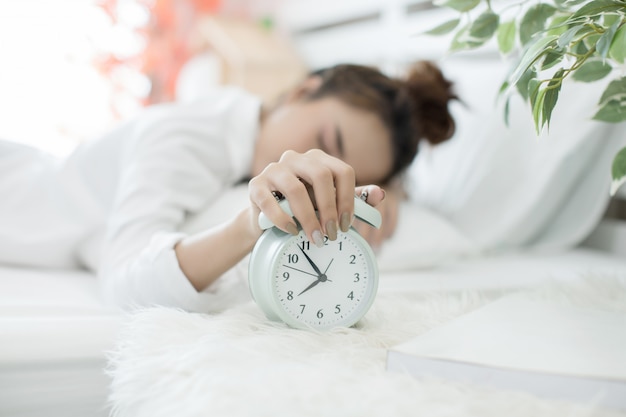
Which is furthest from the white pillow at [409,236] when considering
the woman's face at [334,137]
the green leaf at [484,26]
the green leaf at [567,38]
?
the green leaf at [567,38]

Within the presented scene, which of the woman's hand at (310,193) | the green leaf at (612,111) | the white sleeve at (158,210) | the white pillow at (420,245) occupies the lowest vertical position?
the white pillow at (420,245)

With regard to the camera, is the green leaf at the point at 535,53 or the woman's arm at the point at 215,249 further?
the woman's arm at the point at 215,249

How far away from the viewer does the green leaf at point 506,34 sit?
0.75 m

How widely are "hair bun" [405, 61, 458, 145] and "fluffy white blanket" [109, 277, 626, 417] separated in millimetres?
704

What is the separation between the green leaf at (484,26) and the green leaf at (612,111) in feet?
0.51

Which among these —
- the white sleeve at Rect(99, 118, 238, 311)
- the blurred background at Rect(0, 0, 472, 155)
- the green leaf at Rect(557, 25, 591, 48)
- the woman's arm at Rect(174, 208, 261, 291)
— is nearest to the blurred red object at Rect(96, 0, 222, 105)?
the blurred background at Rect(0, 0, 472, 155)

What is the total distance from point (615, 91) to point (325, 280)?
1.25 feet

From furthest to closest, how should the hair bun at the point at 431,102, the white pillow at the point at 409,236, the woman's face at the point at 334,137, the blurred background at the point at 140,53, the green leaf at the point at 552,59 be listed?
1. the blurred background at the point at 140,53
2. the hair bun at the point at 431,102
3. the woman's face at the point at 334,137
4. the white pillow at the point at 409,236
5. the green leaf at the point at 552,59

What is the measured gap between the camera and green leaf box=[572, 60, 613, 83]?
0.67 metres

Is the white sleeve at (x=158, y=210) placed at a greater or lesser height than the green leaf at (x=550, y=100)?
lesser

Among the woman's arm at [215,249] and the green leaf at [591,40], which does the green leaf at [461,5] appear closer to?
the green leaf at [591,40]

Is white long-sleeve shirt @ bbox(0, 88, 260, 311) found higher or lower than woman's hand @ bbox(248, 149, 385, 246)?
lower

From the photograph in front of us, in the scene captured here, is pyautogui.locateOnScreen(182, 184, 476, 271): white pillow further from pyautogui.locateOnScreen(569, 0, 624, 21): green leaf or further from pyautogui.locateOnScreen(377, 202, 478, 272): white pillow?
pyautogui.locateOnScreen(569, 0, 624, 21): green leaf

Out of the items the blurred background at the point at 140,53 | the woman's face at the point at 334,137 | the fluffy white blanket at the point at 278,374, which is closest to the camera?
the fluffy white blanket at the point at 278,374
